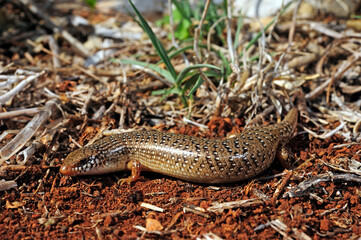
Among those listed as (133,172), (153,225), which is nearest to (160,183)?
(133,172)

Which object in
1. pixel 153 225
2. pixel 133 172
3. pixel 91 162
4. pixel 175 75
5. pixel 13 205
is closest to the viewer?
pixel 153 225

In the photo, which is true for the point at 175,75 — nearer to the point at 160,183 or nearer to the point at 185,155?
the point at 185,155

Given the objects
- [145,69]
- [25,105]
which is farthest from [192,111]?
[25,105]

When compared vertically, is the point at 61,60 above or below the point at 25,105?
above

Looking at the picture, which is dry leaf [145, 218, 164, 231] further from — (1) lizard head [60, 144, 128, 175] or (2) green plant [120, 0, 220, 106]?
(2) green plant [120, 0, 220, 106]

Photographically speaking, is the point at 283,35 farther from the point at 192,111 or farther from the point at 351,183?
the point at 351,183

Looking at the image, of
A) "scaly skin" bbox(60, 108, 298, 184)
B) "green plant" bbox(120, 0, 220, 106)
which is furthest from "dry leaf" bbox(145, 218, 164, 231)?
"green plant" bbox(120, 0, 220, 106)

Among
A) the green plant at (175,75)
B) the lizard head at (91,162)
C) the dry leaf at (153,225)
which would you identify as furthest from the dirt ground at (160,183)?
the green plant at (175,75)
